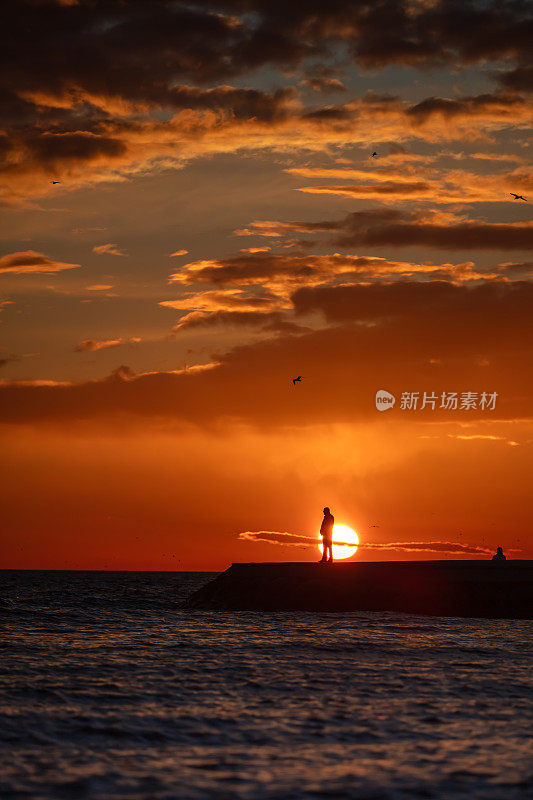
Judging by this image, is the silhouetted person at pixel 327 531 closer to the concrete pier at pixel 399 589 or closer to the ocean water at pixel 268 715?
the concrete pier at pixel 399 589

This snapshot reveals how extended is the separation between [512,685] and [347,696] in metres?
4.27

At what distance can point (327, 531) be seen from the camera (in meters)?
39.0

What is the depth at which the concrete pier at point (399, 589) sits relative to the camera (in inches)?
1531

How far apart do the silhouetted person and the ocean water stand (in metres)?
7.21

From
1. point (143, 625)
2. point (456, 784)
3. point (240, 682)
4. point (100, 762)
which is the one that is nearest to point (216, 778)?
point (100, 762)

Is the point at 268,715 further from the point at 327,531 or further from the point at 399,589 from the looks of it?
the point at 399,589

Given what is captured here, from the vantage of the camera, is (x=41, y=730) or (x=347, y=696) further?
(x=347, y=696)

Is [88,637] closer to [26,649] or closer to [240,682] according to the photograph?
[26,649]

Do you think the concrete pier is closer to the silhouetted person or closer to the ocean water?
the silhouetted person

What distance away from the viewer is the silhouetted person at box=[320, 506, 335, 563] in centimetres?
3778

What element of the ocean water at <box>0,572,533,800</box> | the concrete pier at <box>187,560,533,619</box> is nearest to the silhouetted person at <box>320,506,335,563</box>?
the concrete pier at <box>187,560,533,619</box>

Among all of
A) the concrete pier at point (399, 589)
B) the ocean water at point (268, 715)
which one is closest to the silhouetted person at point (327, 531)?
the concrete pier at point (399, 589)

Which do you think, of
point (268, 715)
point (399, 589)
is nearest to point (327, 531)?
point (399, 589)

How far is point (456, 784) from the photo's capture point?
38.7 ft
